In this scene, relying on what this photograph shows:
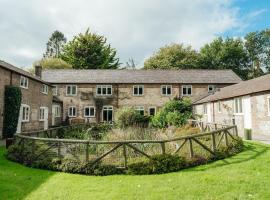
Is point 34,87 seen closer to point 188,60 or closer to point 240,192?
point 240,192

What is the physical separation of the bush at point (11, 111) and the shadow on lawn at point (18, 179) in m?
8.95

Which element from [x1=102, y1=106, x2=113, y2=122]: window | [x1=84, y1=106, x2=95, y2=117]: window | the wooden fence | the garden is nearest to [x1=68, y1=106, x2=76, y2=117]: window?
[x1=84, y1=106, x2=95, y2=117]: window

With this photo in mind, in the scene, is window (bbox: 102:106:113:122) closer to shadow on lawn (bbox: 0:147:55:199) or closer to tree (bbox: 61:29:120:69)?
tree (bbox: 61:29:120:69)

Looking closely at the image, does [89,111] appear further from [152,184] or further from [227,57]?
[227,57]

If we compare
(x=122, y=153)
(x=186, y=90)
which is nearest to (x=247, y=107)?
(x=122, y=153)

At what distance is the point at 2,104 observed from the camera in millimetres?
19141

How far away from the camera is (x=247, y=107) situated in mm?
20125

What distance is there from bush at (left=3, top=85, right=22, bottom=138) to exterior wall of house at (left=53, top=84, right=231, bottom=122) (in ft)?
50.9

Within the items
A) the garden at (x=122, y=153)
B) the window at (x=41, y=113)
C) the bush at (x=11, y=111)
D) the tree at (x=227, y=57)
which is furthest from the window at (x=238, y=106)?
the tree at (x=227, y=57)

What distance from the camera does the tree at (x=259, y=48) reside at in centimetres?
5906

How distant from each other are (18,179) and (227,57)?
54870mm

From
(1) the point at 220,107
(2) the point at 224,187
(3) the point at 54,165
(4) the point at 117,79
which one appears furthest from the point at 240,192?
(4) the point at 117,79

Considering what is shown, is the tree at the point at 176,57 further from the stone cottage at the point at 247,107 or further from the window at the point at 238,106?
the window at the point at 238,106

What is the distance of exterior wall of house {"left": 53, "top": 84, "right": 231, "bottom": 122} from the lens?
1409 inches
